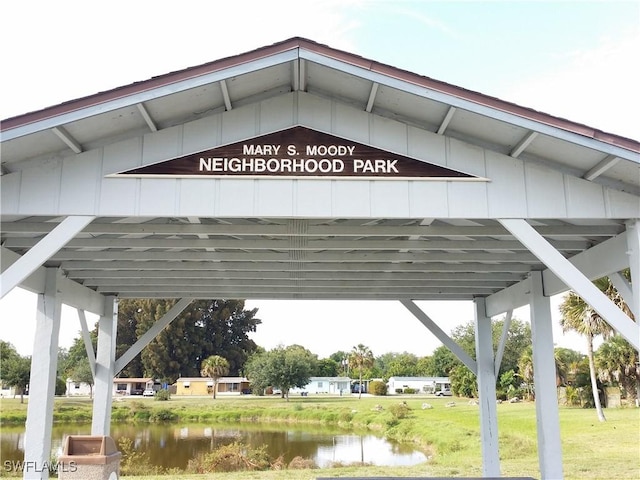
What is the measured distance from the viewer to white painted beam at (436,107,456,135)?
5.58m

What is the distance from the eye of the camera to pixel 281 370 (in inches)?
1799

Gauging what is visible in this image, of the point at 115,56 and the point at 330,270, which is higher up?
the point at 115,56

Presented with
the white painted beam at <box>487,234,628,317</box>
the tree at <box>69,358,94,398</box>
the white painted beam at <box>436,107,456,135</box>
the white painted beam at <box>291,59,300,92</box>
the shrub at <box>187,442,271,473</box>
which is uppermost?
the white painted beam at <box>291,59,300,92</box>

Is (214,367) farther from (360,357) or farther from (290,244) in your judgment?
(290,244)

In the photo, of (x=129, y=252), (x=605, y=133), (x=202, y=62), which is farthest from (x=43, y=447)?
(x=605, y=133)

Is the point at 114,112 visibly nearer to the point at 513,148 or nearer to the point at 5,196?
the point at 5,196

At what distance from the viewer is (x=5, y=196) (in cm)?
567

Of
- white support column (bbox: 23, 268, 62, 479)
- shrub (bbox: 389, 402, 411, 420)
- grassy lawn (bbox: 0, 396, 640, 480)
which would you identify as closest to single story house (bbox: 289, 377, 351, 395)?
grassy lawn (bbox: 0, 396, 640, 480)

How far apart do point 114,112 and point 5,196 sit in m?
1.38

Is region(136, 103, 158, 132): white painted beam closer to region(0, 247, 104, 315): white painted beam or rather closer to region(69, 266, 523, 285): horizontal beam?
region(0, 247, 104, 315): white painted beam

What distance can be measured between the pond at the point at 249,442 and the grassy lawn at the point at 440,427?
169 cm

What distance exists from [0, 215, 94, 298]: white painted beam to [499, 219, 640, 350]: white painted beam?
421cm

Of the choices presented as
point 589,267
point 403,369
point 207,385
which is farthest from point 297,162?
point 403,369

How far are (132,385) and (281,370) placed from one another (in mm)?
16898
